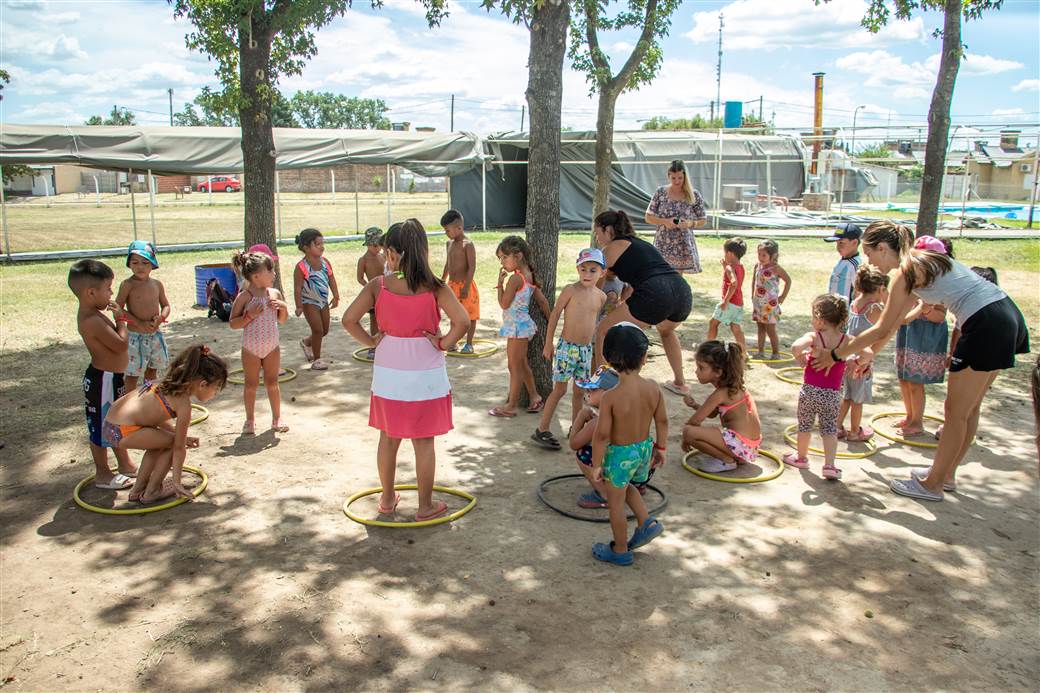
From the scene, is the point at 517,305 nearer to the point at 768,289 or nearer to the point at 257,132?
the point at 768,289

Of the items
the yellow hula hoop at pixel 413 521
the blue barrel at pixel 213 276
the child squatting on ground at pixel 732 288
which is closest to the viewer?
the yellow hula hoop at pixel 413 521

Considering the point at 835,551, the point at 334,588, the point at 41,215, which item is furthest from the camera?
the point at 41,215

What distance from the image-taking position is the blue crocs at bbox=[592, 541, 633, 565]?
14.5ft

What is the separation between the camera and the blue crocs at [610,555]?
443 centimetres

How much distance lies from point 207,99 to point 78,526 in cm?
839

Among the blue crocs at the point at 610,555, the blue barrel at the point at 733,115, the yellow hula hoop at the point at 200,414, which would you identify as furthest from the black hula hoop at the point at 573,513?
the blue barrel at the point at 733,115

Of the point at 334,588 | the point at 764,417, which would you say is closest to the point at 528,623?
the point at 334,588

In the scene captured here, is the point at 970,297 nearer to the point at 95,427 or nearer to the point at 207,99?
the point at 95,427

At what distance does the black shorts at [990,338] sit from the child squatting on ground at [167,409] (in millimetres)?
4868

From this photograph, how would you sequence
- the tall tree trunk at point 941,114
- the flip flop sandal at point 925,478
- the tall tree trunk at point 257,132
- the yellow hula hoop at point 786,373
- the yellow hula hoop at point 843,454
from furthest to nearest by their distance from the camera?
the tall tree trunk at point 257,132, the tall tree trunk at point 941,114, the yellow hula hoop at point 786,373, the yellow hula hoop at point 843,454, the flip flop sandal at point 925,478

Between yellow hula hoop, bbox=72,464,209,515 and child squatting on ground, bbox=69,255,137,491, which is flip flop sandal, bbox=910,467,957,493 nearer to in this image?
yellow hula hoop, bbox=72,464,209,515

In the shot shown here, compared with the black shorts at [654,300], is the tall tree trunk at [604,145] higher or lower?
higher

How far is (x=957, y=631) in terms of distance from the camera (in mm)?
3801

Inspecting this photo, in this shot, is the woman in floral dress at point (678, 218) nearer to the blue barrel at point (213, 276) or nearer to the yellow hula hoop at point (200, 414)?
the yellow hula hoop at point (200, 414)
